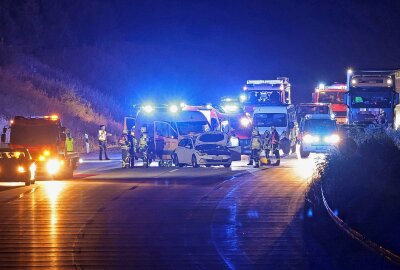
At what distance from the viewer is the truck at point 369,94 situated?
4678 centimetres

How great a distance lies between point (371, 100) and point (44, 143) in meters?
21.3

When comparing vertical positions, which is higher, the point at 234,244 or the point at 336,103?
the point at 336,103

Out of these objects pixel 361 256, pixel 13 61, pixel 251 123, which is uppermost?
pixel 13 61

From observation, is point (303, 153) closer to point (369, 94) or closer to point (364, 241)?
point (369, 94)

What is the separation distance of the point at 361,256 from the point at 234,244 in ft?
7.99

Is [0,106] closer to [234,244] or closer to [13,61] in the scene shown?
[13,61]

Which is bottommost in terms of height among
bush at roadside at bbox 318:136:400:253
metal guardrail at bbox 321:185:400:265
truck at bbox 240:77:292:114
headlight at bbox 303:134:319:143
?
metal guardrail at bbox 321:185:400:265

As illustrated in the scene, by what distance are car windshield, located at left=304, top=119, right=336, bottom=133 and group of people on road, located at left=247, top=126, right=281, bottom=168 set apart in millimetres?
6650

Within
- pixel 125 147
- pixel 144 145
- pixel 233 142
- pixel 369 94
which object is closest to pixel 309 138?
pixel 369 94

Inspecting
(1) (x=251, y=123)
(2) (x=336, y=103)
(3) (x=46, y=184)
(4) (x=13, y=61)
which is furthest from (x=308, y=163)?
(4) (x=13, y=61)

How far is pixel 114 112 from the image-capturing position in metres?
75.4

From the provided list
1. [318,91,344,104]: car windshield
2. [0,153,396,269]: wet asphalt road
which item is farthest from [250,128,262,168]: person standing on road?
[318,91,344,104]: car windshield

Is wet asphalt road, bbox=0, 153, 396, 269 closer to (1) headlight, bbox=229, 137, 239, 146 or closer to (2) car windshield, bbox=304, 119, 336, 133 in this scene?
(1) headlight, bbox=229, 137, 239, 146

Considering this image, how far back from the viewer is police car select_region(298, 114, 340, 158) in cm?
4416
